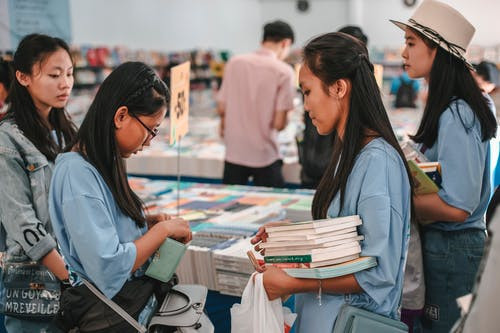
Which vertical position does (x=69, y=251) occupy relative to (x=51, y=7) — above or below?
below

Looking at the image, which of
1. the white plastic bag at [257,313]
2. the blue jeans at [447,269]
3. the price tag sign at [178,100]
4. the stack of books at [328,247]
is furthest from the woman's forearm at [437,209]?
the price tag sign at [178,100]

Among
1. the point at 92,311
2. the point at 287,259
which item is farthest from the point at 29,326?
the point at 287,259

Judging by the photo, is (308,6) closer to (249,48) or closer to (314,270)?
(249,48)

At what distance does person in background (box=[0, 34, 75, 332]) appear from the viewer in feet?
6.29

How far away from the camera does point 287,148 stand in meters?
5.11

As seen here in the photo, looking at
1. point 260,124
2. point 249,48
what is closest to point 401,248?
point 260,124

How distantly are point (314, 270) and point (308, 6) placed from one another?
14.2 metres

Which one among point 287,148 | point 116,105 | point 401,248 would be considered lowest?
point 287,148

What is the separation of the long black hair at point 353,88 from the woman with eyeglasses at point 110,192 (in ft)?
1.61

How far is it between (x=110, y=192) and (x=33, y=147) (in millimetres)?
623

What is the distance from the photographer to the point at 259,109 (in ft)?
13.7

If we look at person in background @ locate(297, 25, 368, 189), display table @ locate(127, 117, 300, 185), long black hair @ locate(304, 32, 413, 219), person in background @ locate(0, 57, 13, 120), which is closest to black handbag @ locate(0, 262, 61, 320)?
long black hair @ locate(304, 32, 413, 219)

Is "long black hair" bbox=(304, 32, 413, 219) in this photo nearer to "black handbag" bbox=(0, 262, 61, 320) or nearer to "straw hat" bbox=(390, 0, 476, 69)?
"straw hat" bbox=(390, 0, 476, 69)

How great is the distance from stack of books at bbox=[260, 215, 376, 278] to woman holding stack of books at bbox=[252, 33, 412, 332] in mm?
28
